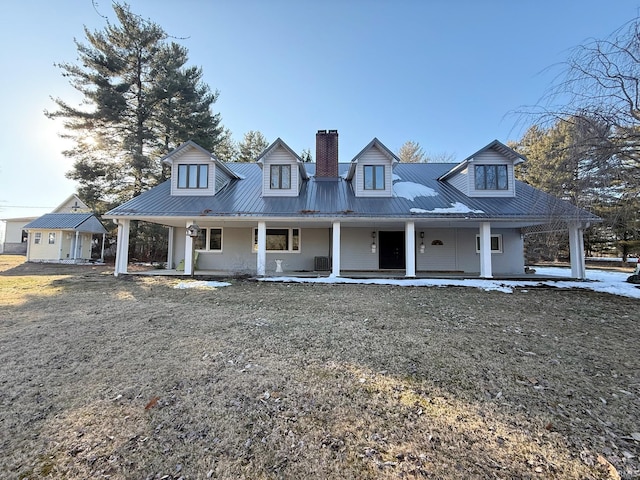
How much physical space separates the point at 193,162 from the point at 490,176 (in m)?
12.9

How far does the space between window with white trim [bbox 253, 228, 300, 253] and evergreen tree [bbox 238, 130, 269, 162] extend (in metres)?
19.4

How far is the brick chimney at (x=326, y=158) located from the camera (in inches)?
587

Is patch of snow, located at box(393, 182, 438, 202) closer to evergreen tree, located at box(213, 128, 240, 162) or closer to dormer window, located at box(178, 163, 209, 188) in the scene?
dormer window, located at box(178, 163, 209, 188)

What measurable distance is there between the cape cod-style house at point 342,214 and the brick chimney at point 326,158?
5 cm

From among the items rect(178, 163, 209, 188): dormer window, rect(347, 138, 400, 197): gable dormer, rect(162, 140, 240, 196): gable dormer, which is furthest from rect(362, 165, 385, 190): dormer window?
rect(178, 163, 209, 188): dormer window

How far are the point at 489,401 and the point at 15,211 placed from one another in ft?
186

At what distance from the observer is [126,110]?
21.0 metres

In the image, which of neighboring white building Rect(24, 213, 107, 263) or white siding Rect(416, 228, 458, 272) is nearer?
white siding Rect(416, 228, 458, 272)

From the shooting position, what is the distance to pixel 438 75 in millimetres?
13820

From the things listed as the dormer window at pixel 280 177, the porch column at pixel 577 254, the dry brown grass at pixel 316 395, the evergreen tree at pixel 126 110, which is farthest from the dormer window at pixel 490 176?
the evergreen tree at pixel 126 110

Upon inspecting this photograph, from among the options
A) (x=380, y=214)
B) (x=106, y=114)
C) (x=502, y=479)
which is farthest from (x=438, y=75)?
(x=106, y=114)

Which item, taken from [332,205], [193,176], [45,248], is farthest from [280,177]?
[45,248]

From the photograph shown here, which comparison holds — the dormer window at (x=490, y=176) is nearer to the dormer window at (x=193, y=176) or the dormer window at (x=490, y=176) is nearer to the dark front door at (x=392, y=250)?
the dark front door at (x=392, y=250)

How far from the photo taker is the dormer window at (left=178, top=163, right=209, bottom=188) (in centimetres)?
1317
